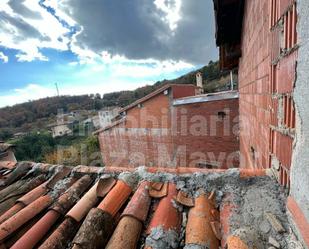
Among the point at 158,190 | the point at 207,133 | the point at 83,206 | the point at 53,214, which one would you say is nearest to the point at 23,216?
the point at 53,214

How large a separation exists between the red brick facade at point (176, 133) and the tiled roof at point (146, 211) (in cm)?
574

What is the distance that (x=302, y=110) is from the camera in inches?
40.1

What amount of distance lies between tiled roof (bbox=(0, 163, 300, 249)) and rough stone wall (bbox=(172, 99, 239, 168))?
Answer: 5708mm

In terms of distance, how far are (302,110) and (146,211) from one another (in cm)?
132

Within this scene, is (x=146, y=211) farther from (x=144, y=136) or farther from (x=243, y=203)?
(x=144, y=136)

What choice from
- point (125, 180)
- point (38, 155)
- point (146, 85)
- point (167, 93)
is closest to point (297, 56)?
point (125, 180)

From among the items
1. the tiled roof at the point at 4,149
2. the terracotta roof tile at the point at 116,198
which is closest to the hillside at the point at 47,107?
the tiled roof at the point at 4,149

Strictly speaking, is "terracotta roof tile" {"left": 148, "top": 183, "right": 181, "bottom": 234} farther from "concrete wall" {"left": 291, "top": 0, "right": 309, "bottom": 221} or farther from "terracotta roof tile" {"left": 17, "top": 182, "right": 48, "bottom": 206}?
"terracotta roof tile" {"left": 17, "top": 182, "right": 48, "bottom": 206}

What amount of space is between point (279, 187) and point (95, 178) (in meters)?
1.88

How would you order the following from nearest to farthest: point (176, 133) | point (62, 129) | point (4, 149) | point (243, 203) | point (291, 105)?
point (291, 105), point (243, 203), point (4, 149), point (176, 133), point (62, 129)

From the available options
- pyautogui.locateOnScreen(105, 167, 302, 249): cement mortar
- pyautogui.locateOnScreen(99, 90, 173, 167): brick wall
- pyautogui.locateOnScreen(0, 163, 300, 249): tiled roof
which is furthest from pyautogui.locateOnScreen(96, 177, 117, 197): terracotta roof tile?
pyautogui.locateOnScreen(99, 90, 173, 167): brick wall

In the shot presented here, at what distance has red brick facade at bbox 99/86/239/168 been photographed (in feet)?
25.3

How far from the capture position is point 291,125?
1.22 meters

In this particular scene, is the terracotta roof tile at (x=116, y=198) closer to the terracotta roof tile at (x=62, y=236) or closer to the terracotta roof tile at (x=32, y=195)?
the terracotta roof tile at (x=62, y=236)
